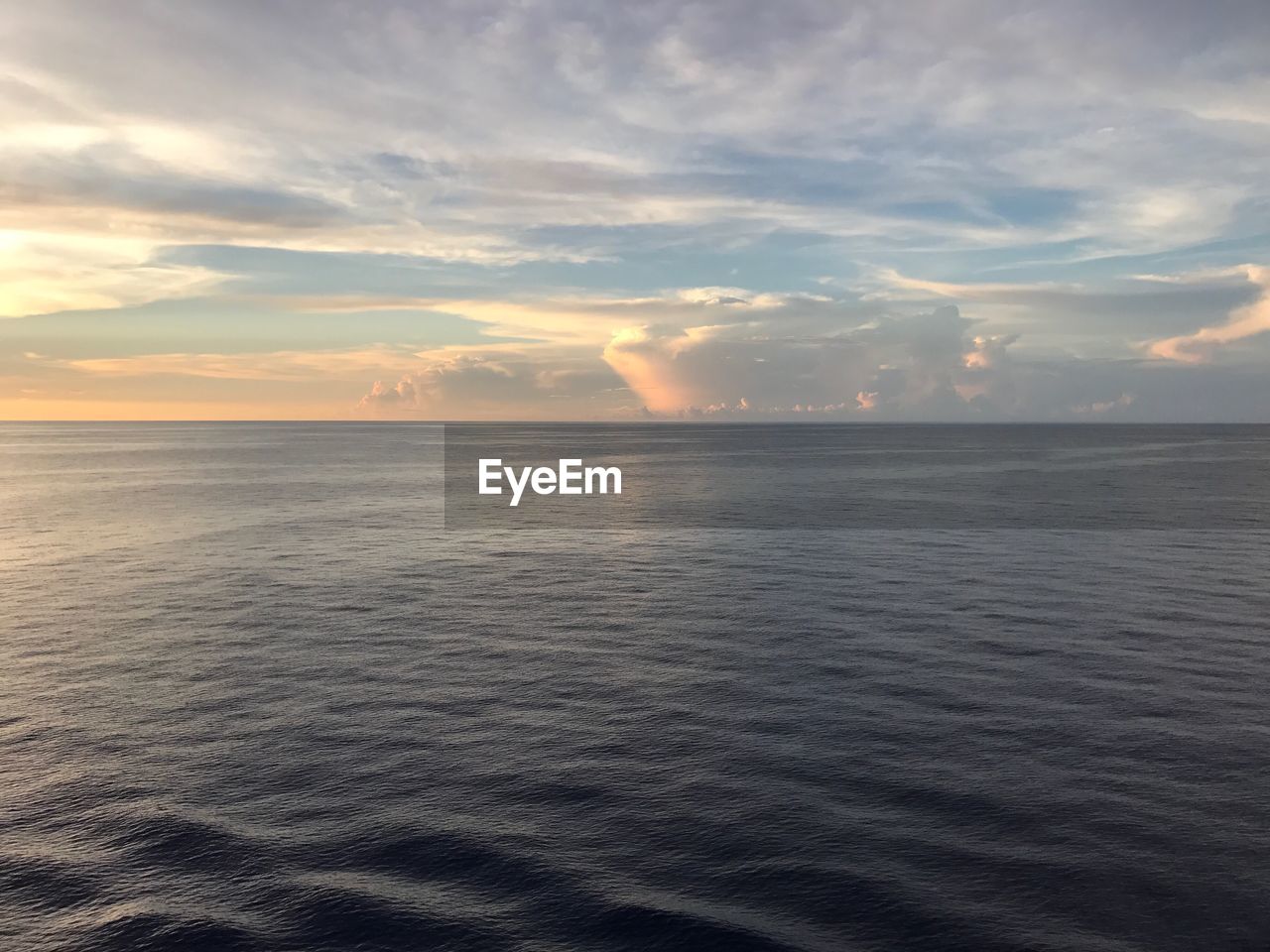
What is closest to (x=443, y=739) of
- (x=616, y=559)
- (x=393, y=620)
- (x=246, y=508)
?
(x=393, y=620)

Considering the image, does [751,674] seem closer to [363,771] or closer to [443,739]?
[443,739]

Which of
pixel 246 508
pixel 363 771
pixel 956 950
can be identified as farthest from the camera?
pixel 246 508

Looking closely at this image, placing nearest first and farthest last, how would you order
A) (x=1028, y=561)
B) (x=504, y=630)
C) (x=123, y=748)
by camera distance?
(x=123, y=748) → (x=504, y=630) → (x=1028, y=561)

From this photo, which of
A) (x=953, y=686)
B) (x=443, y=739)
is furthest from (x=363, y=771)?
(x=953, y=686)

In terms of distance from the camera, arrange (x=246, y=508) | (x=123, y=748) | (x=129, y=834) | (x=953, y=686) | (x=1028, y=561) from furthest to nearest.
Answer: (x=246, y=508) < (x=1028, y=561) < (x=953, y=686) < (x=123, y=748) < (x=129, y=834)

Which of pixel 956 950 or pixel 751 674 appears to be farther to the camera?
pixel 751 674

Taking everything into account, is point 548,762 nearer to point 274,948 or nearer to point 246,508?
point 274,948
